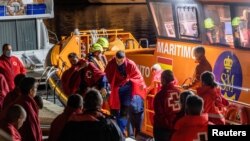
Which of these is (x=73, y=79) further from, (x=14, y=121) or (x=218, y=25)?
(x=14, y=121)

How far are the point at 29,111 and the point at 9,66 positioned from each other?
3831 mm

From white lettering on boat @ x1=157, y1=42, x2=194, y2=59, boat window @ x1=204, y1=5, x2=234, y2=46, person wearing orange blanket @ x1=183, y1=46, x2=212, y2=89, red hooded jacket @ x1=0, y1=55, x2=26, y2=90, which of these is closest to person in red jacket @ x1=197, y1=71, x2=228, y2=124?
person wearing orange blanket @ x1=183, y1=46, x2=212, y2=89

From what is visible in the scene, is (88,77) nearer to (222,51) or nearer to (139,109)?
(139,109)

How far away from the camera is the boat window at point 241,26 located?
28.4 ft

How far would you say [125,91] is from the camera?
32.1 ft

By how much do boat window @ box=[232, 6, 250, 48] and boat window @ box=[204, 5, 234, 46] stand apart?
0.17 meters

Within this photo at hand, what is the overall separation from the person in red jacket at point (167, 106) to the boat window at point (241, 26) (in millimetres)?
2227

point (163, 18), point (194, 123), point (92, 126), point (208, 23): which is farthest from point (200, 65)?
point (92, 126)

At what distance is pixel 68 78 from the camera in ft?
30.2

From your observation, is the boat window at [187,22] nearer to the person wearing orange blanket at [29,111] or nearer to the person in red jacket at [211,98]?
the person in red jacket at [211,98]

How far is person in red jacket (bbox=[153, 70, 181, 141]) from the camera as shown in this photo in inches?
271

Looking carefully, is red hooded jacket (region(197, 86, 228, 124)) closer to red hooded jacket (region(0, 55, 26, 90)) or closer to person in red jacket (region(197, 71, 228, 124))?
person in red jacket (region(197, 71, 228, 124))

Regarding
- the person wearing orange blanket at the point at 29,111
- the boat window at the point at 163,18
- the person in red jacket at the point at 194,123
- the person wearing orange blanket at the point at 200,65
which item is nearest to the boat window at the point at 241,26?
the person wearing orange blanket at the point at 200,65

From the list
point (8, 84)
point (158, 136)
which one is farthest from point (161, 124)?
point (8, 84)
